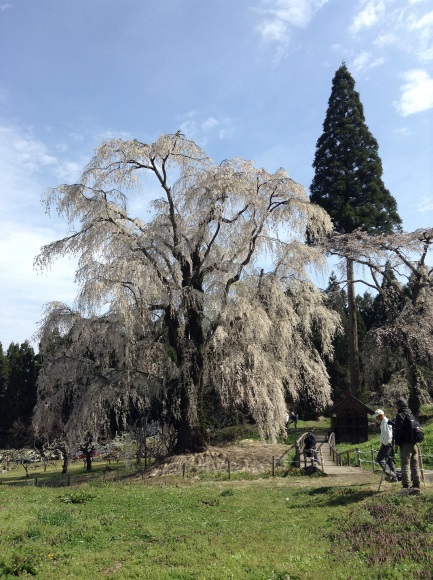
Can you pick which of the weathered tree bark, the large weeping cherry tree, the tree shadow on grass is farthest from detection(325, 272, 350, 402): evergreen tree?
the tree shadow on grass

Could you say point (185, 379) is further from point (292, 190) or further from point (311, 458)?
point (292, 190)

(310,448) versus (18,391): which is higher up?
(18,391)

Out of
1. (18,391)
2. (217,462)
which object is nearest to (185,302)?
(217,462)

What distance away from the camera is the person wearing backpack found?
10766mm

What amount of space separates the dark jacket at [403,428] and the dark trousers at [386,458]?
1562 mm

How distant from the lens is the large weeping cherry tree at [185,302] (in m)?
20.1

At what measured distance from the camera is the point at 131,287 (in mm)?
19547

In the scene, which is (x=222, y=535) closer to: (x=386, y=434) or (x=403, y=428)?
(x=403, y=428)

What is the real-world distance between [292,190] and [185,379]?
29.9 ft

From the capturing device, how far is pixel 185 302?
21219 millimetres

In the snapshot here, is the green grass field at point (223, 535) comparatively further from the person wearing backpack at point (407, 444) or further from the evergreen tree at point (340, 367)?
the evergreen tree at point (340, 367)

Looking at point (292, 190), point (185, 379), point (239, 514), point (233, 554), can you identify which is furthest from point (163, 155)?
point (233, 554)

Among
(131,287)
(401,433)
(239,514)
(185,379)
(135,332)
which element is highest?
(131,287)

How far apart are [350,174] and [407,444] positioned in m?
29.7
